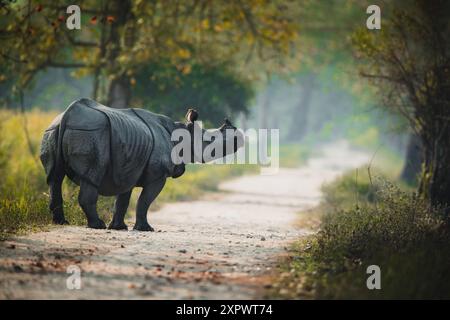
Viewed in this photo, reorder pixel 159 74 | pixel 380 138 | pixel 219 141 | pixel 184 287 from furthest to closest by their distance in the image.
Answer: pixel 380 138 → pixel 159 74 → pixel 219 141 → pixel 184 287

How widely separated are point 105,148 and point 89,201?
2.49 ft

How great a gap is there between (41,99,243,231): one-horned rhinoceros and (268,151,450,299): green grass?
2559 mm

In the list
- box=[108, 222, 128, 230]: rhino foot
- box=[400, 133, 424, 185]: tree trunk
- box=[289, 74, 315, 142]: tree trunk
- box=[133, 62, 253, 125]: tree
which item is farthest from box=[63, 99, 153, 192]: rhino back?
box=[289, 74, 315, 142]: tree trunk

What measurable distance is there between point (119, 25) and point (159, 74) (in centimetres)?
333

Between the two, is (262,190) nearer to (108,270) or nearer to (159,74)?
(159,74)

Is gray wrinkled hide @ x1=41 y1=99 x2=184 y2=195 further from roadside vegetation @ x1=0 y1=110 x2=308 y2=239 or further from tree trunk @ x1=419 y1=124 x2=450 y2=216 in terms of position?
tree trunk @ x1=419 y1=124 x2=450 y2=216

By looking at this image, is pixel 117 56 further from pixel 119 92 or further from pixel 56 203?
pixel 56 203

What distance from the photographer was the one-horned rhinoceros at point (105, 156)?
11.0 metres

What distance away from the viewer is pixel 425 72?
1556 centimetres

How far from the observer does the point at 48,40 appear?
65.3 feet


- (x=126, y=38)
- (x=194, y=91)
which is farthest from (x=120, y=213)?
(x=194, y=91)

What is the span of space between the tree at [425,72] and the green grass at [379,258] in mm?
2497

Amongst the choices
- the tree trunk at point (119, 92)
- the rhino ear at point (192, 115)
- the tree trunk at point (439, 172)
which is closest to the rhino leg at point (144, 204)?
the rhino ear at point (192, 115)
